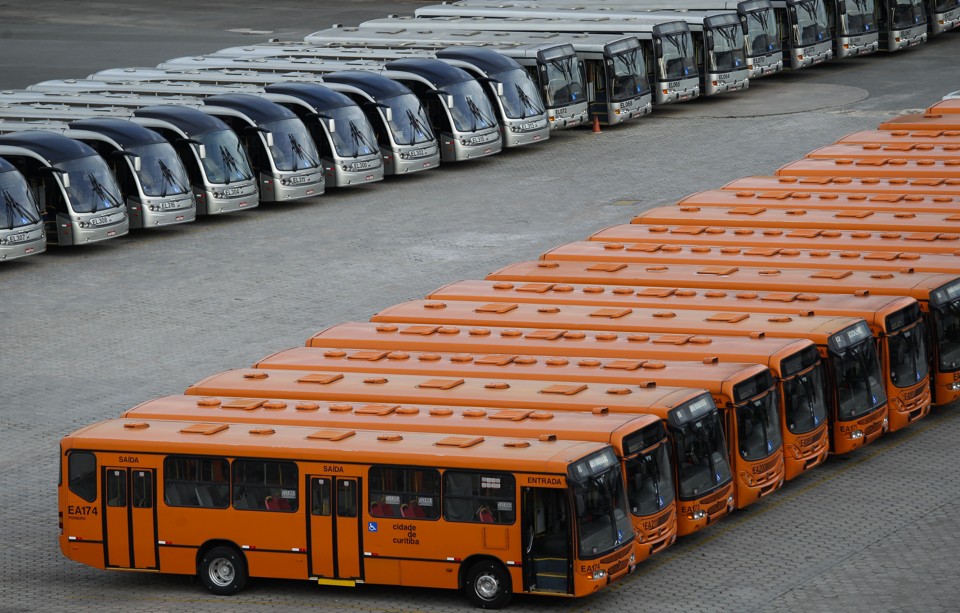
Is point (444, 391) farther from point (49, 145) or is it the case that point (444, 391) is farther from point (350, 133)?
point (350, 133)

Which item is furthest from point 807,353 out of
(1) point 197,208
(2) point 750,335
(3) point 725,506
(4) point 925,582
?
(1) point 197,208

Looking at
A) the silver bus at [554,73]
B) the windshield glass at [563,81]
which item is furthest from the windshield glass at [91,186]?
the windshield glass at [563,81]

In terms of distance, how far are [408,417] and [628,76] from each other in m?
32.9

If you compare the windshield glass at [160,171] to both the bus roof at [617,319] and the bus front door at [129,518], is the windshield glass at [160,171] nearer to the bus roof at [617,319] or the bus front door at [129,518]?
the bus roof at [617,319]

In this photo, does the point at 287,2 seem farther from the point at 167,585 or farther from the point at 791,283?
the point at 167,585

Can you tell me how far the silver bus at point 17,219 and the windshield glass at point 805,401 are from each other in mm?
21121

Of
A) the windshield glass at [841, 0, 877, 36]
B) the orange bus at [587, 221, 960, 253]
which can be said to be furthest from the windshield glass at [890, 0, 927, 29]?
the orange bus at [587, 221, 960, 253]

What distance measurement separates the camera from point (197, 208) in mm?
47125

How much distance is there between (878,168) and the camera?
134ft

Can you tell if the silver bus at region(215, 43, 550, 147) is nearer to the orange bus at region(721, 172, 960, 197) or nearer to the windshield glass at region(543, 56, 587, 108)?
the windshield glass at region(543, 56, 587, 108)

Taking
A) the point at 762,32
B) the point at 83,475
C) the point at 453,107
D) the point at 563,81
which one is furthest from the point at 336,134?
the point at 83,475

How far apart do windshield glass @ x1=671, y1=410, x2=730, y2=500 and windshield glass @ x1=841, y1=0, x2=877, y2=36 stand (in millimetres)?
41330

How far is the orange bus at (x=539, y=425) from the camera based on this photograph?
928 inches

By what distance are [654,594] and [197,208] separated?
26.1 metres
